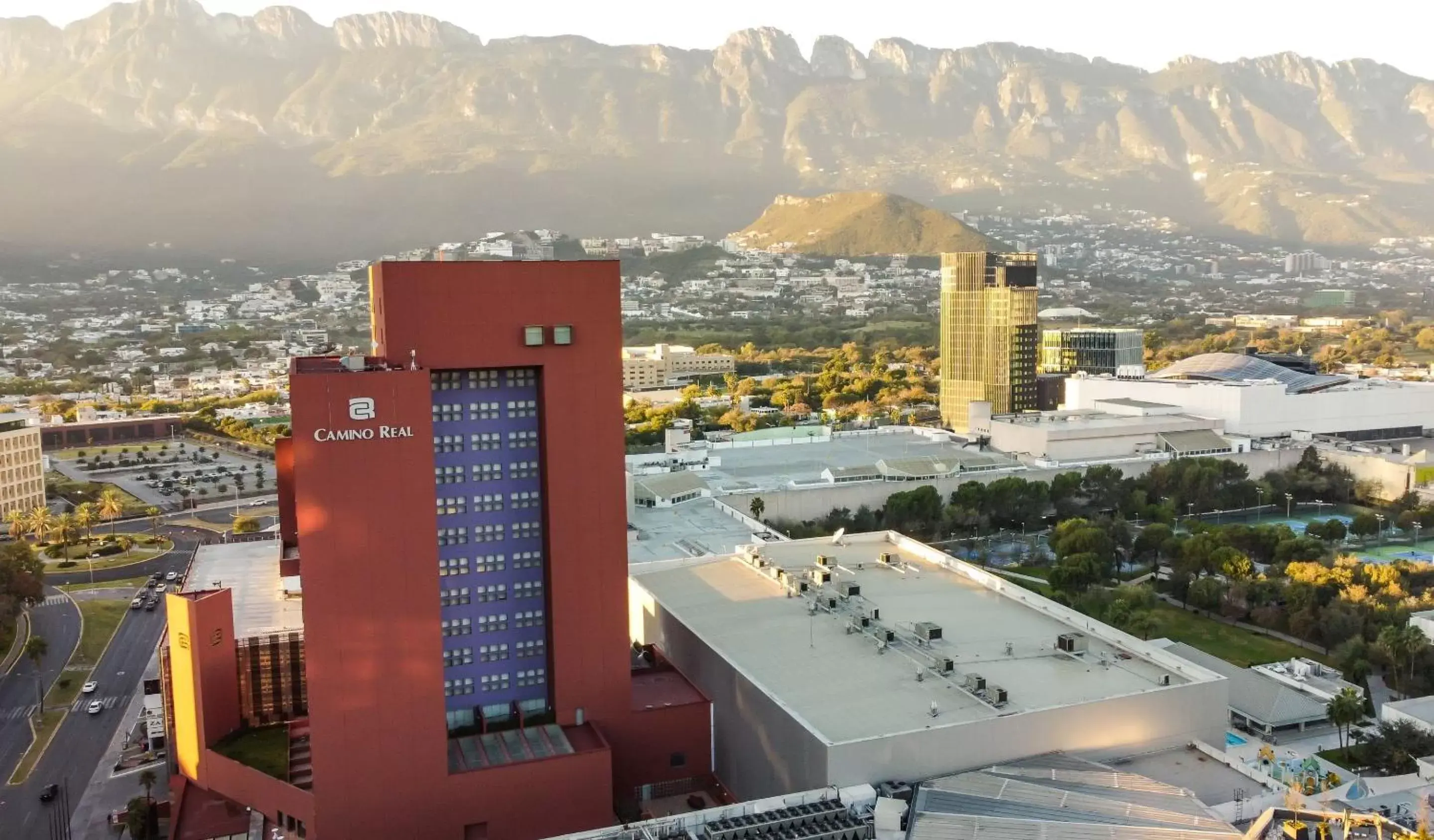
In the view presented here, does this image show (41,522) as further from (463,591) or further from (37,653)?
(463,591)

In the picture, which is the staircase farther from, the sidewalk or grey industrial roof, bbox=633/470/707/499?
grey industrial roof, bbox=633/470/707/499

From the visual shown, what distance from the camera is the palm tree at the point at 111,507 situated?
46656 millimetres

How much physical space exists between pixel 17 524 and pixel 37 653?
1484cm

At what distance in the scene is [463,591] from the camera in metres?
18.1

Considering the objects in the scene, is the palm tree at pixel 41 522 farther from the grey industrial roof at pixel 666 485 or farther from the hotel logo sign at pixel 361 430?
the hotel logo sign at pixel 361 430

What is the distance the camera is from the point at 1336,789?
1916 cm

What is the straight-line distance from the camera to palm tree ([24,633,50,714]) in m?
29.0

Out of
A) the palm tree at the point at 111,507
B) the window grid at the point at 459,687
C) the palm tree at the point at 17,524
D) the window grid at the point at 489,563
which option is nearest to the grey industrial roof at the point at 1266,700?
the window grid at the point at 489,563

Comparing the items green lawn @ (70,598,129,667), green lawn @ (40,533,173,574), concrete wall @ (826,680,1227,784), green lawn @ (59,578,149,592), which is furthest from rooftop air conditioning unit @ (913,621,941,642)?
green lawn @ (40,533,173,574)

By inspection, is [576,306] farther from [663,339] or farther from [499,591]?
[663,339]

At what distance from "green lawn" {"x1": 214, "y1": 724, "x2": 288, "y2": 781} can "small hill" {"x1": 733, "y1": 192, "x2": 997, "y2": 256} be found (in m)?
157

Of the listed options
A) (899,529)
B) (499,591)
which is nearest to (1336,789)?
(499,591)

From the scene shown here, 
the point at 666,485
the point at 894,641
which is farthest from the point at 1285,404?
the point at 894,641

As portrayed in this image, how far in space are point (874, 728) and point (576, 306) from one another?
7.74 metres
